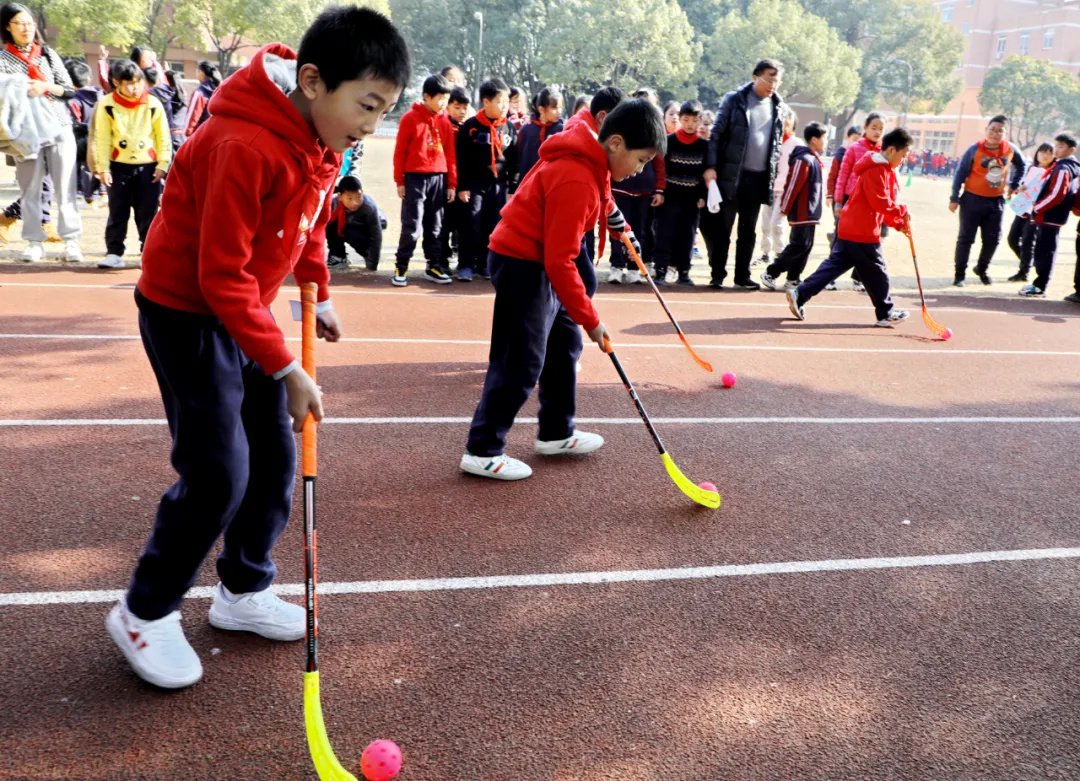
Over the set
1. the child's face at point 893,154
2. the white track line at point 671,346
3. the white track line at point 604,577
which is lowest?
the white track line at point 604,577

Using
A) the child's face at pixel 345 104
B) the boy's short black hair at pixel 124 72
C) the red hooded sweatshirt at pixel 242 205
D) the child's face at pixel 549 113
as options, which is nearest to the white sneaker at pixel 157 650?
the red hooded sweatshirt at pixel 242 205

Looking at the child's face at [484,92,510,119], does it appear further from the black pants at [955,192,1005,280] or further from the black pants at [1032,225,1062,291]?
the black pants at [1032,225,1062,291]

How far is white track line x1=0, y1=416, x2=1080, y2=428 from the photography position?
15.4 feet

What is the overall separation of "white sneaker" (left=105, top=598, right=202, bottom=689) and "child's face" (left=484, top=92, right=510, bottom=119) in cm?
732

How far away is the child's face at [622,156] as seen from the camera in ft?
12.8

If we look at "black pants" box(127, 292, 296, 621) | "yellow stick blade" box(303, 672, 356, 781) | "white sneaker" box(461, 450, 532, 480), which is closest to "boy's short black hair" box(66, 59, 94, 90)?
"white sneaker" box(461, 450, 532, 480)

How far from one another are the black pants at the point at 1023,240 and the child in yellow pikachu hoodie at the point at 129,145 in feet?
34.3

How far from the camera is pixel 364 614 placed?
309 cm

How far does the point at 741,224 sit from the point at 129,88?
639 cm

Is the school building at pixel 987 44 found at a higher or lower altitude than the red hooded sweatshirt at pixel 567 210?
higher

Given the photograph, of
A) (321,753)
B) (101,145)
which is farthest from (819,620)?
(101,145)

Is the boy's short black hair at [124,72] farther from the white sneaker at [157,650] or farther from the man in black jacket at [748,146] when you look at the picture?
the white sneaker at [157,650]

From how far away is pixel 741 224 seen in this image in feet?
33.1

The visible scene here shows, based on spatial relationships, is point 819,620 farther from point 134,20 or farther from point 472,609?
point 134,20
